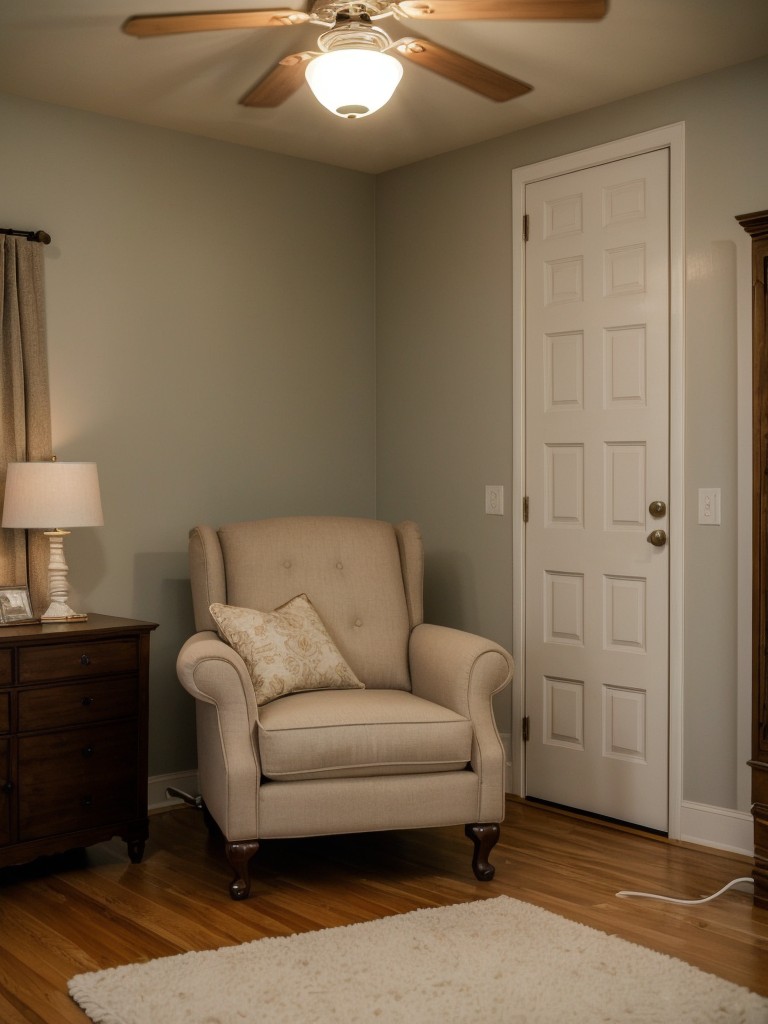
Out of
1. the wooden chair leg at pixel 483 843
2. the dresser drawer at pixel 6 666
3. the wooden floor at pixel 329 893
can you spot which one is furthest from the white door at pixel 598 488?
the dresser drawer at pixel 6 666

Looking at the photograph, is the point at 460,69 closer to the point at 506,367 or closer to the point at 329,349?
the point at 506,367

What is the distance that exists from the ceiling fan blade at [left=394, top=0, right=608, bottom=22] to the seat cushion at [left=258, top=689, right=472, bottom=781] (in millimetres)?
1913

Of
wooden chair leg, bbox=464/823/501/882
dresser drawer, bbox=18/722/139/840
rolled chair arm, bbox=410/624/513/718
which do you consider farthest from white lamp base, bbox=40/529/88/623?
wooden chair leg, bbox=464/823/501/882

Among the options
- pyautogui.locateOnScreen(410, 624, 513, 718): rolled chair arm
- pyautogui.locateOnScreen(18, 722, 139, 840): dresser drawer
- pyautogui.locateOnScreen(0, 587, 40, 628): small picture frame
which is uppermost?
pyautogui.locateOnScreen(0, 587, 40, 628): small picture frame

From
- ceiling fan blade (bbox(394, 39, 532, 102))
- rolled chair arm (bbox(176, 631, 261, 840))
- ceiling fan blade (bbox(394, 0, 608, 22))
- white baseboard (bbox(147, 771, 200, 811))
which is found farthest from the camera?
white baseboard (bbox(147, 771, 200, 811))

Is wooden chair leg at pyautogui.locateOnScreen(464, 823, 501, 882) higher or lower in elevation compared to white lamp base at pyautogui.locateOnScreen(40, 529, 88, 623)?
lower

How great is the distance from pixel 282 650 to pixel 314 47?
188 centimetres

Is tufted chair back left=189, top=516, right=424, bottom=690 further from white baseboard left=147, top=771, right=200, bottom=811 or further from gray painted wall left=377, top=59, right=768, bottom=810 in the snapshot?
white baseboard left=147, top=771, right=200, bottom=811

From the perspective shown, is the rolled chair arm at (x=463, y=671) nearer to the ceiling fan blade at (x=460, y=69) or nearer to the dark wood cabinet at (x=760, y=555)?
the dark wood cabinet at (x=760, y=555)

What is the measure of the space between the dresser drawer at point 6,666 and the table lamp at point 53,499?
0.32 metres

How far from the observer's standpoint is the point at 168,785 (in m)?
4.09

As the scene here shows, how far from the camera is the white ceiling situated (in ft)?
10.1

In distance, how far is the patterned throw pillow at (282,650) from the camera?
3.34 meters

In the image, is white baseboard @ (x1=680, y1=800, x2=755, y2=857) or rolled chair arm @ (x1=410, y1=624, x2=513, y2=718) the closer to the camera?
rolled chair arm @ (x1=410, y1=624, x2=513, y2=718)
